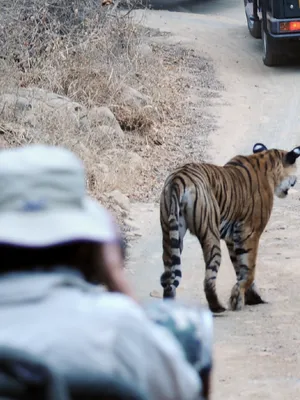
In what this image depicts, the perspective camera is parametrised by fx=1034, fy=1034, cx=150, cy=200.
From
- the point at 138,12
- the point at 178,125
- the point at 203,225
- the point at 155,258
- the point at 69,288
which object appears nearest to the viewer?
the point at 69,288

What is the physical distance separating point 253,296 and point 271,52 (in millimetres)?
10065

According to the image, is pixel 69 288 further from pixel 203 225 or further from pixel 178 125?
pixel 178 125

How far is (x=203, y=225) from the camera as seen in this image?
7109mm

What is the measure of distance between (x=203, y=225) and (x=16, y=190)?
5319 mm

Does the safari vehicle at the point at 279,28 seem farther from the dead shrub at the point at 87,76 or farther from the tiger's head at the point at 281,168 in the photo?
the tiger's head at the point at 281,168

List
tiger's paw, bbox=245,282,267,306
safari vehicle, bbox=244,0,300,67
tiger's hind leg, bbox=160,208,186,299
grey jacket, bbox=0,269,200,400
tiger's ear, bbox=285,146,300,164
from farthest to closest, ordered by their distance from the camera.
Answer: safari vehicle, bbox=244,0,300,67 < tiger's ear, bbox=285,146,300,164 < tiger's paw, bbox=245,282,267,306 < tiger's hind leg, bbox=160,208,186,299 < grey jacket, bbox=0,269,200,400

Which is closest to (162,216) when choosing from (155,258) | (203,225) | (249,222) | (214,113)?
(203,225)

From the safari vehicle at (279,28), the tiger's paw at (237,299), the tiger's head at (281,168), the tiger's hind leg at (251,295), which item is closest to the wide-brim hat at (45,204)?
the tiger's paw at (237,299)

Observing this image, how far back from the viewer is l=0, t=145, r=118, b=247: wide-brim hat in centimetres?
178

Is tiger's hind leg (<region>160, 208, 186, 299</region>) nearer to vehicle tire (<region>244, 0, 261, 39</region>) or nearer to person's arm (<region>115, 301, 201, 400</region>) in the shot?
person's arm (<region>115, 301, 201, 400</region>)

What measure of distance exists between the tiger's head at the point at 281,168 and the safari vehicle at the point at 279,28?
8607 millimetres

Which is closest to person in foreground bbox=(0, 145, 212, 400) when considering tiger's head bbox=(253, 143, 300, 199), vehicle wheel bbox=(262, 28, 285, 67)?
tiger's head bbox=(253, 143, 300, 199)

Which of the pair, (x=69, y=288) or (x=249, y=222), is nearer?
(x=69, y=288)

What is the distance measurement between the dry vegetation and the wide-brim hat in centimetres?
774
